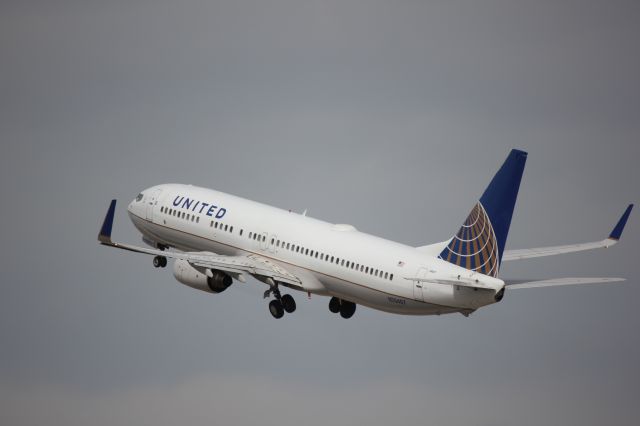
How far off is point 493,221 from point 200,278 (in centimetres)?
2215

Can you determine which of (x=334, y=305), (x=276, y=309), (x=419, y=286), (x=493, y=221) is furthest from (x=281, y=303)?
(x=493, y=221)

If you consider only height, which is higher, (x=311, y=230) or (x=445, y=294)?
(x=311, y=230)

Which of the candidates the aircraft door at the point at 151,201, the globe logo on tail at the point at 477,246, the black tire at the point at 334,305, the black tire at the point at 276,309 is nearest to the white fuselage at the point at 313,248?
the aircraft door at the point at 151,201

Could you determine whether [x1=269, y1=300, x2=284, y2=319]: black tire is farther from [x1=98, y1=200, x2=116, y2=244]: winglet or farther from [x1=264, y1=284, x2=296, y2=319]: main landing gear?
[x1=98, y1=200, x2=116, y2=244]: winglet

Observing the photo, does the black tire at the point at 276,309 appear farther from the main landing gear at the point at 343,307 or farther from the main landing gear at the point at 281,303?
the main landing gear at the point at 343,307

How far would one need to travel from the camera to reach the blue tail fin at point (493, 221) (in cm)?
9238

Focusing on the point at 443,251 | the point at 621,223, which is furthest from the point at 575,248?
the point at 443,251

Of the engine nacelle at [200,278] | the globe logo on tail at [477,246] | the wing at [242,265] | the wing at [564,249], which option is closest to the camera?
the globe logo on tail at [477,246]

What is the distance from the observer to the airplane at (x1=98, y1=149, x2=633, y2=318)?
306 ft

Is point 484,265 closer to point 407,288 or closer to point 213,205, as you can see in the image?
point 407,288

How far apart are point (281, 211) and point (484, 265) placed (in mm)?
18765

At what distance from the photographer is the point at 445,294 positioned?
94.8m

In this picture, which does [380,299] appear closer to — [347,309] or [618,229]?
[347,309]

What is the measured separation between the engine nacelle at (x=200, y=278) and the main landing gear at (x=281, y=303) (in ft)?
9.66
